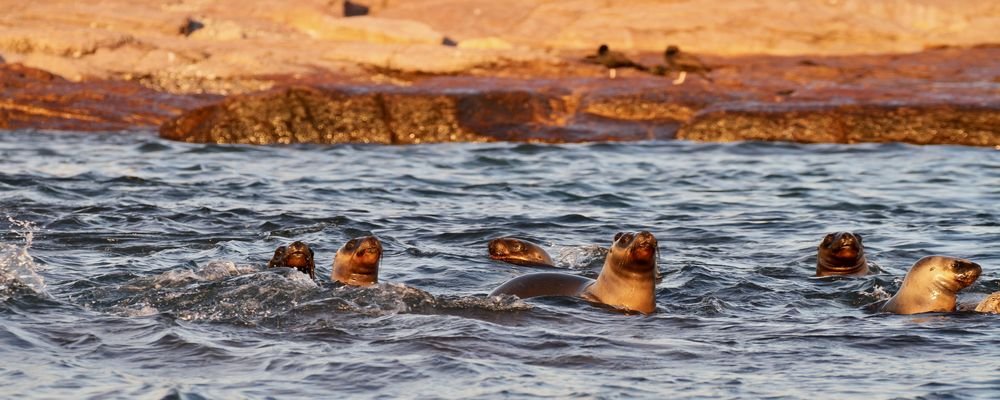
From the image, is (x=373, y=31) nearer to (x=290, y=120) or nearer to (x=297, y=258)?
(x=290, y=120)

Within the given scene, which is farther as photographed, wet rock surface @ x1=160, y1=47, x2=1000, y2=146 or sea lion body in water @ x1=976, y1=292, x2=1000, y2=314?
wet rock surface @ x1=160, y1=47, x2=1000, y2=146

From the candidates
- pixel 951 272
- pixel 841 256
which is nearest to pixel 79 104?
pixel 841 256

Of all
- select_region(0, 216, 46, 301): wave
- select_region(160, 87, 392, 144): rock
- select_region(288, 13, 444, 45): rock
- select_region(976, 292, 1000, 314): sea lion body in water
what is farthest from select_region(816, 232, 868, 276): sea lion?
select_region(288, 13, 444, 45): rock

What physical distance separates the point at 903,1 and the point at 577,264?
2721 cm

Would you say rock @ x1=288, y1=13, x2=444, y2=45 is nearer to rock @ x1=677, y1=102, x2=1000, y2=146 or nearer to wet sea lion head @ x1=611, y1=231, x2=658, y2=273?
rock @ x1=677, y1=102, x2=1000, y2=146

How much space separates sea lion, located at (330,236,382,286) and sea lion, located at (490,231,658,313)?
74 cm

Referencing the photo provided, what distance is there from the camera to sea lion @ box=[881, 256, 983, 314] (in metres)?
8.15

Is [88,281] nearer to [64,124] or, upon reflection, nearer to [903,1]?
[64,124]

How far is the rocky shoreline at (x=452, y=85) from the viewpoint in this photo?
727 inches

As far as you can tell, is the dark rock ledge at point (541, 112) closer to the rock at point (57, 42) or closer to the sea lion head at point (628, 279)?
the rock at point (57, 42)

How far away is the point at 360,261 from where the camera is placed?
863cm

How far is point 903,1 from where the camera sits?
117 ft

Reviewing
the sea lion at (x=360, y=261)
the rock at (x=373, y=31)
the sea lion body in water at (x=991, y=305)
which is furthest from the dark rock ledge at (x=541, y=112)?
the sea lion body in water at (x=991, y=305)

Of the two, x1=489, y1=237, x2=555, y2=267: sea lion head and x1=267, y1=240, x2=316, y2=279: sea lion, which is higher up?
x1=267, y1=240, x2=316, y2=279: sea lion
